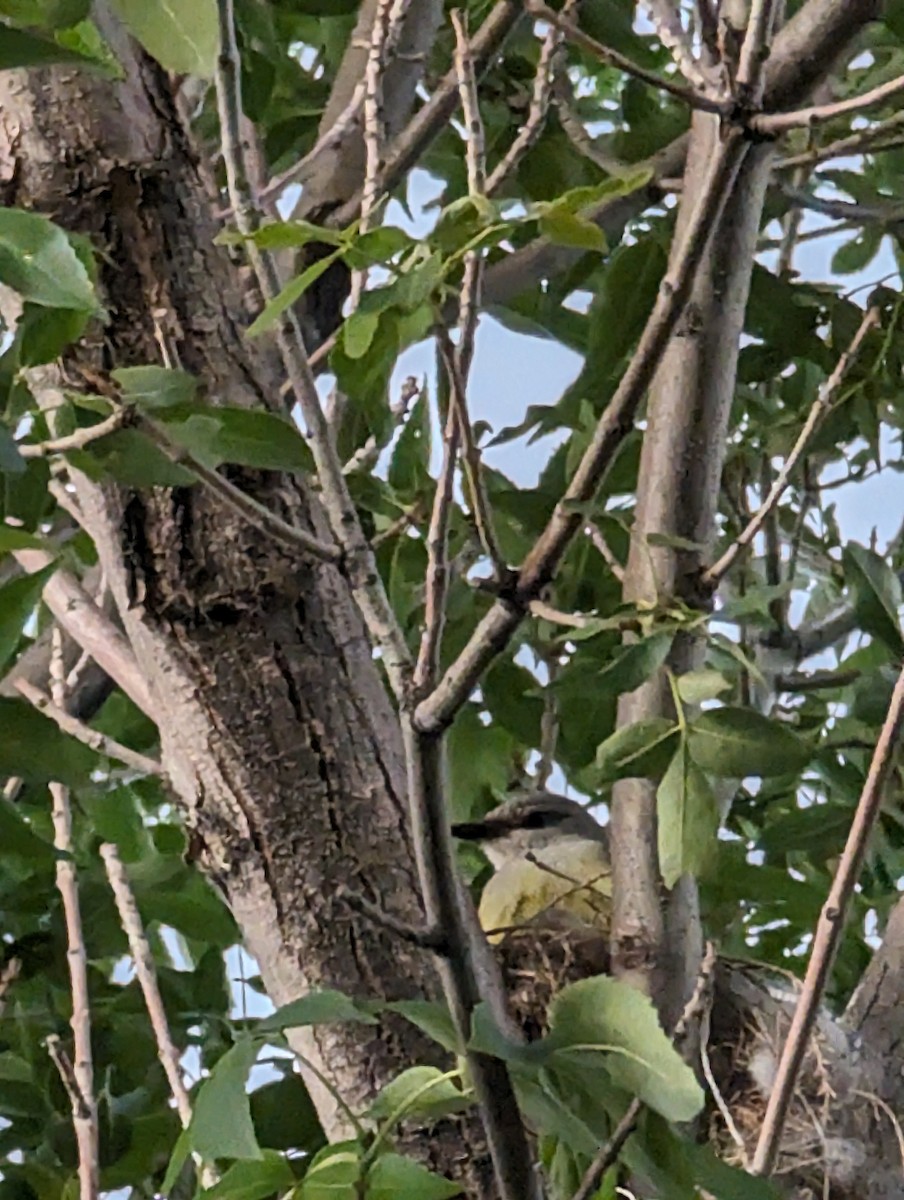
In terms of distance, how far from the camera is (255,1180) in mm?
348

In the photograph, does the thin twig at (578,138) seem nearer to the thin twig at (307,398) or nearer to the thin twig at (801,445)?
the thin twig at (801,445)

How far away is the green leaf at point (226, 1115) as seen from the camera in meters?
0.30

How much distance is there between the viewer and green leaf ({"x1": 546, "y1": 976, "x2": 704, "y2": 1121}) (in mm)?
337

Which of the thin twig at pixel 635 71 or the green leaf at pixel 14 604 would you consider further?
the green leaf at pixel 14 604

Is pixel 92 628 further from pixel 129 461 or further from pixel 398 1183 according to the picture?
pixel 398 1183

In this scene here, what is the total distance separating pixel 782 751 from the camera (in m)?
0.52

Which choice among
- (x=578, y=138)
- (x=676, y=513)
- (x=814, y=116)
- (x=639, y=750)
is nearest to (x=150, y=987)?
(x=639, y=750)

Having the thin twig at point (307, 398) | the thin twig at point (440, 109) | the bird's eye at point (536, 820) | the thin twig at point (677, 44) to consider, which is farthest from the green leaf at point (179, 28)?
the bird's eye at point (536, 820)

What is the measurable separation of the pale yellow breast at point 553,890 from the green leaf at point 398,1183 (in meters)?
0.53

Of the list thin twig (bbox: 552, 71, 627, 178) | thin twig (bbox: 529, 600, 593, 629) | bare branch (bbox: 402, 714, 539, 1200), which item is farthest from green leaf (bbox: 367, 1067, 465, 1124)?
thin twig (bbox: 552, 71, 627, 178)

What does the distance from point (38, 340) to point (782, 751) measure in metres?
0.31

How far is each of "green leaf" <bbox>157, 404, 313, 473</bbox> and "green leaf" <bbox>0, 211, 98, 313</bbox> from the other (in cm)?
8

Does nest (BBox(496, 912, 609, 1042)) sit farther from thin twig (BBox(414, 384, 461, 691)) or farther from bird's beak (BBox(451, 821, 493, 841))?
thin twig (BBox(414, 384, 461, 691))

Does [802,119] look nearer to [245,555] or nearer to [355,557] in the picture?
[355,557]
